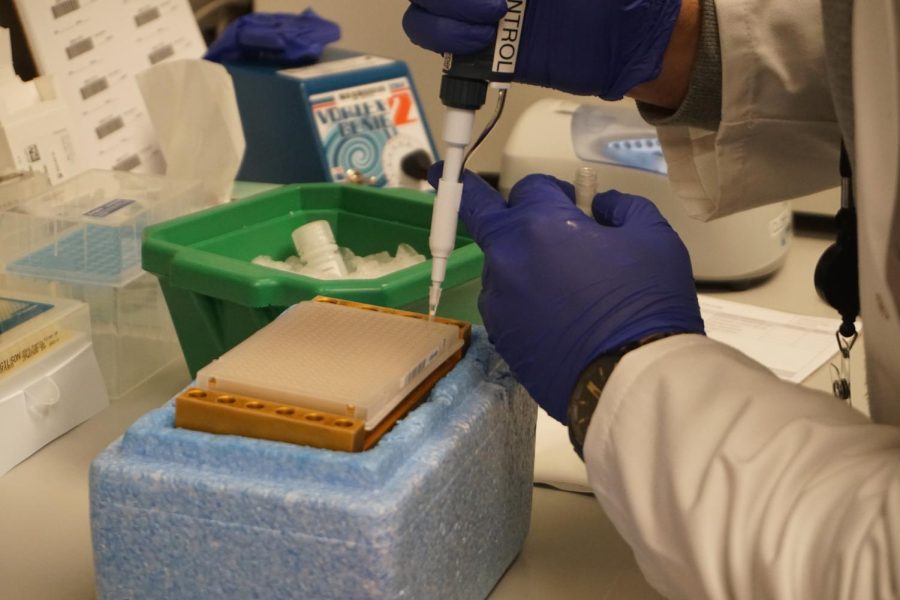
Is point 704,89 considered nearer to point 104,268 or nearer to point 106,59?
point 104,268

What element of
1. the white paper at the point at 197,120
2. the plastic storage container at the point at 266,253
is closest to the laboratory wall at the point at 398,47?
the white paper at the point at 197,120

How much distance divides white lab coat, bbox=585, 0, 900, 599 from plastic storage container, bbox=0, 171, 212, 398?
1.81 ft

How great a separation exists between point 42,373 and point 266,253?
24cm

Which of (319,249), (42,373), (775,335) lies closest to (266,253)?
(319,249)

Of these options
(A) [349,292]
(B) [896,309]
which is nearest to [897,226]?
(B) [896,309]

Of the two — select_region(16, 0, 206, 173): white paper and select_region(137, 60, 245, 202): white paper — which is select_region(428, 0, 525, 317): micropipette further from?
select_region(16, 0, 206, 173): white paper

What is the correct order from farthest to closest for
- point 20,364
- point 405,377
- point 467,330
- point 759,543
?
point 20,364 → point 467,330 → point 405,377 → point 759,543

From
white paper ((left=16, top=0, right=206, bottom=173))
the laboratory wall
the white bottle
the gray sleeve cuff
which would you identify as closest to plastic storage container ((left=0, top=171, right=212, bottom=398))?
the white bottle

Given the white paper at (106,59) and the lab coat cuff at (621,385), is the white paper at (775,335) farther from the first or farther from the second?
the white paper at (106,59)

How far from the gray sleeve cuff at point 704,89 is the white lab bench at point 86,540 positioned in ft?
1.21

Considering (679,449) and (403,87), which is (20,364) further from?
(403,87)

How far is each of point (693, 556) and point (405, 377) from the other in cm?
21

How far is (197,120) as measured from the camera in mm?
1384

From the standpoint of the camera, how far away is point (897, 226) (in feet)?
2.19
